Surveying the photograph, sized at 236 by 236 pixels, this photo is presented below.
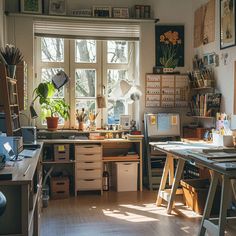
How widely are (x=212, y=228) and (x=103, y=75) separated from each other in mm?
3225

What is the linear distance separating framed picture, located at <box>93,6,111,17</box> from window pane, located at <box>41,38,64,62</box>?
26.2 inches

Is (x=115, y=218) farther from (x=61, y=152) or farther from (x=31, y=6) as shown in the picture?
(x=31, y=6)

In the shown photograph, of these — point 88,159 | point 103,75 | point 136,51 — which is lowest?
point 88,159

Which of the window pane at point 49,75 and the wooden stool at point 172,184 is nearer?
the wooden stool at point 172,184

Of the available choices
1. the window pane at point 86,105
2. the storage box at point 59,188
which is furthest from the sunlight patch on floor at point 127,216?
the window pane at point 86,105

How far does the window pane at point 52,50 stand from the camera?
5.59 m

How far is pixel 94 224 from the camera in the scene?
153 inches

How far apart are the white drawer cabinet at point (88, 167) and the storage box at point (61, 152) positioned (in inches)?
5.0

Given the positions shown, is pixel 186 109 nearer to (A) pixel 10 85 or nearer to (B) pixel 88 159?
(B) pixel 88 159

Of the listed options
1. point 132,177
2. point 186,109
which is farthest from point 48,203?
point 186,109

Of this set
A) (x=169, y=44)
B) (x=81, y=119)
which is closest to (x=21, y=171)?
(x=81, y=119)

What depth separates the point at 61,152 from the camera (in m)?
5.11

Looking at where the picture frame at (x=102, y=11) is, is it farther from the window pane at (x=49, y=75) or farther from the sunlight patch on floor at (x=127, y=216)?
the sunlight patch on floor at (x=127, y=216)

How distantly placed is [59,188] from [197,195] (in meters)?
1.89
